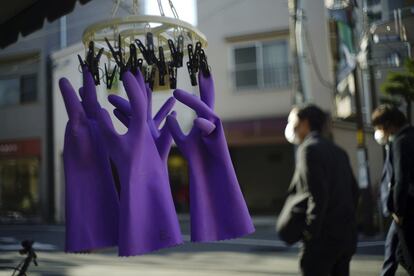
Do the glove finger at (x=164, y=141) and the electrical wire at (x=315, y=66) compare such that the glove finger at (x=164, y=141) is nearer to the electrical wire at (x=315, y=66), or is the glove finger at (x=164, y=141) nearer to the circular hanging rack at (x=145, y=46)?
the circular hanging rack at (x=145, y=46)

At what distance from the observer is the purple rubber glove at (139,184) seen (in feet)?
6.02

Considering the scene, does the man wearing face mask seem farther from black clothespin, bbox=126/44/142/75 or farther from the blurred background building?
black clothespin, bbox=126/44/142/75

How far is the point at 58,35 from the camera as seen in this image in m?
2.91

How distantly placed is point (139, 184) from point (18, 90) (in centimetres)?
160

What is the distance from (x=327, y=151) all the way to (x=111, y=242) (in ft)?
3.65

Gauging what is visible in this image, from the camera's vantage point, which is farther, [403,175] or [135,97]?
[403,175]

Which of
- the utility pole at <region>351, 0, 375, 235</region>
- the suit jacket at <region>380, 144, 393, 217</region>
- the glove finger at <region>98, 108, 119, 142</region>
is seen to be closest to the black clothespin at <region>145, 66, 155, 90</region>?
the glove finger at <region>98, 108, 119, 142</region>

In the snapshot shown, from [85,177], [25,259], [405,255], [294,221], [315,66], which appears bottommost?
[405,255]

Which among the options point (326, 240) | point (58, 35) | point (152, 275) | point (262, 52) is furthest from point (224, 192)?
point (262, 52)

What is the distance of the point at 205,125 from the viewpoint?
1964mm

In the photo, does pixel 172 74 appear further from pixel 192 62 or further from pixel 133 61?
pixel 133 61

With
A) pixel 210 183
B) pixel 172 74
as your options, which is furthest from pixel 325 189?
pixel 172 74

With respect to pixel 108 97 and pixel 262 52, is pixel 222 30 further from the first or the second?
pixel 108 97

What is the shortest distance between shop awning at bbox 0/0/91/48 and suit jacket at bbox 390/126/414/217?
7.24 feet
